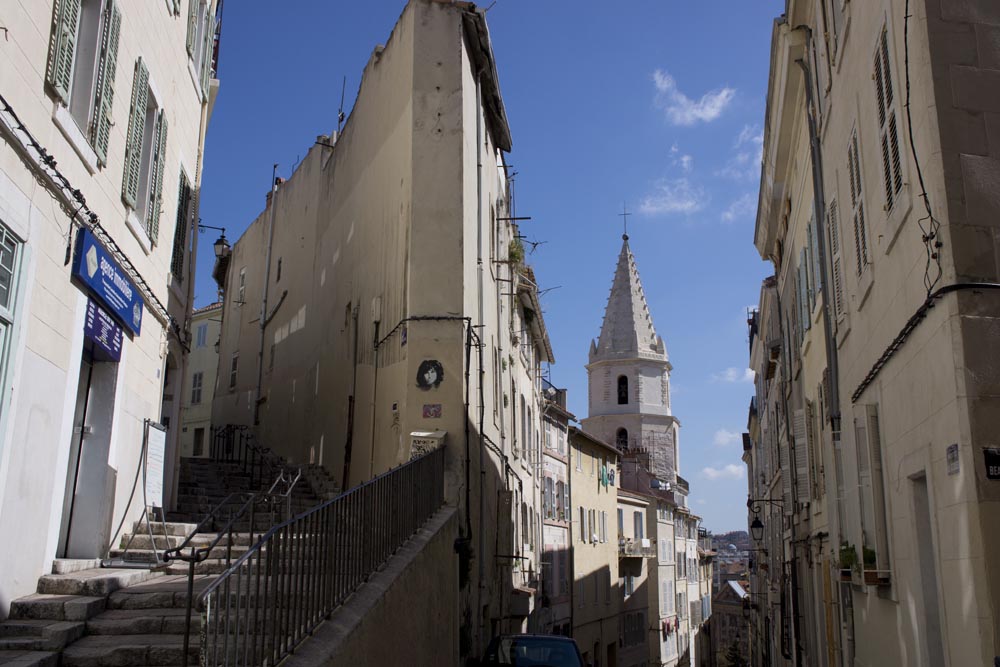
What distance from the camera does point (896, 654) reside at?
8.65m

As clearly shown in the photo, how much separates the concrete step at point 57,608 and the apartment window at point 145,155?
4607mm

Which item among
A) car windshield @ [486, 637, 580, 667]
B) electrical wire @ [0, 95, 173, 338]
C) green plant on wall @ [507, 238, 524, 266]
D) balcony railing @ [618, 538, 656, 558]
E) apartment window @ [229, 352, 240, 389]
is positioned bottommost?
car windshield @ [486, 637, 580, 667]

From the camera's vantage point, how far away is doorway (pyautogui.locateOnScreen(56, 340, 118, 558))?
9.55 metres

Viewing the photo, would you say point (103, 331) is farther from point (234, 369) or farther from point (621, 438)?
point (621, 438)

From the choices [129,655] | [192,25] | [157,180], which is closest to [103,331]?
[157,180]

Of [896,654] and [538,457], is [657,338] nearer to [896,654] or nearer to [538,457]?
[538,457]

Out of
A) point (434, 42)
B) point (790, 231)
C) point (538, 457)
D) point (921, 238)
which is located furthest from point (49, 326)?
point (538, 457)

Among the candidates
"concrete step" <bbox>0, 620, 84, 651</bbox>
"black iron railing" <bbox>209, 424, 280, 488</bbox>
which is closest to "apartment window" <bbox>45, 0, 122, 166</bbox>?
"concrete step" <bbox>0, 620, 84, 651</bbox>

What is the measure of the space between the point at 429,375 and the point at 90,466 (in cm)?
557

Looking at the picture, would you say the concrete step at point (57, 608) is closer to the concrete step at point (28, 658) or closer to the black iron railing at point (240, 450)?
the concrete step at point (28, 658)

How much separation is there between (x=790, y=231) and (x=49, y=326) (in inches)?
517

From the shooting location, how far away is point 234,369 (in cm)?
2688

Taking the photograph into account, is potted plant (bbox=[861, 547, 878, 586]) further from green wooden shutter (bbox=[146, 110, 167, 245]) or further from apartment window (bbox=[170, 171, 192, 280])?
apartment window (bbox=[170, 171, 192, 280])

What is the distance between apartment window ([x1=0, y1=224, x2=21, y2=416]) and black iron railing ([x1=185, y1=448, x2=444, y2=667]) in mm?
2552
